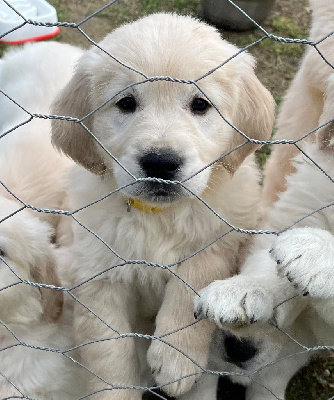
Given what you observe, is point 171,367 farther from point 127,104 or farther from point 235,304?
point 127,104

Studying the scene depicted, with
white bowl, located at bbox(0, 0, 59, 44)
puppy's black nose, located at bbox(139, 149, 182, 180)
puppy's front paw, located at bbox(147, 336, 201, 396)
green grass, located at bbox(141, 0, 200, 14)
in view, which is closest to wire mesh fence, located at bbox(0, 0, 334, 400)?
puppy's front paw, located at bbox(147, 336, 201, 396)

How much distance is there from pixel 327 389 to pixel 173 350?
3.24ft

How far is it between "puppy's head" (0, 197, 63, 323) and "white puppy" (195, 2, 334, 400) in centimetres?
61

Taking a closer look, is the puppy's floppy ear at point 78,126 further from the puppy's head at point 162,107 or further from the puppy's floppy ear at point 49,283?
the puppy's floppy ear at point 49,283

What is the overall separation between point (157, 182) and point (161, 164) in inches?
3.3

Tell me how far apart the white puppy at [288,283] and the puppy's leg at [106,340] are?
360mm

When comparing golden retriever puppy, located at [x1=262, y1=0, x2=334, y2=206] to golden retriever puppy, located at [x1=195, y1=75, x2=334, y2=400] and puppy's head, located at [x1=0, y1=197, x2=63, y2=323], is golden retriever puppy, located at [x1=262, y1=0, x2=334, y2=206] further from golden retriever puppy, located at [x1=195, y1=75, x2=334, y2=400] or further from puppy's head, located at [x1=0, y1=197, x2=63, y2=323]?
puppy's head, located at [x1=0, y1=197, x2=63, y2=323]

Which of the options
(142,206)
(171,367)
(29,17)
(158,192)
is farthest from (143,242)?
(29,17)

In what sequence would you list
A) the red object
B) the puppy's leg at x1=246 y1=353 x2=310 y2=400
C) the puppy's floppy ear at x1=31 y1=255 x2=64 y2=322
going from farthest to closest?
the red object, the puppy's leg at x1=246 y1=353 x2=310 y2=400, the puppy's floppy ear at x1=31 y1=255 x2=64 y2=322

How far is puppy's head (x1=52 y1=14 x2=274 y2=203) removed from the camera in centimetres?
173

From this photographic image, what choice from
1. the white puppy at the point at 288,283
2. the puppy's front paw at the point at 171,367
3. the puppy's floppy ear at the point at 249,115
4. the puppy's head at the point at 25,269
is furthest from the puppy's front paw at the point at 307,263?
the puppy's head at the point at 25,269

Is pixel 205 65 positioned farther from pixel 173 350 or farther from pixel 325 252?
pixel 173 350

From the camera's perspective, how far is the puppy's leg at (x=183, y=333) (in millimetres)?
2021

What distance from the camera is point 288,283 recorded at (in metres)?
1.87
